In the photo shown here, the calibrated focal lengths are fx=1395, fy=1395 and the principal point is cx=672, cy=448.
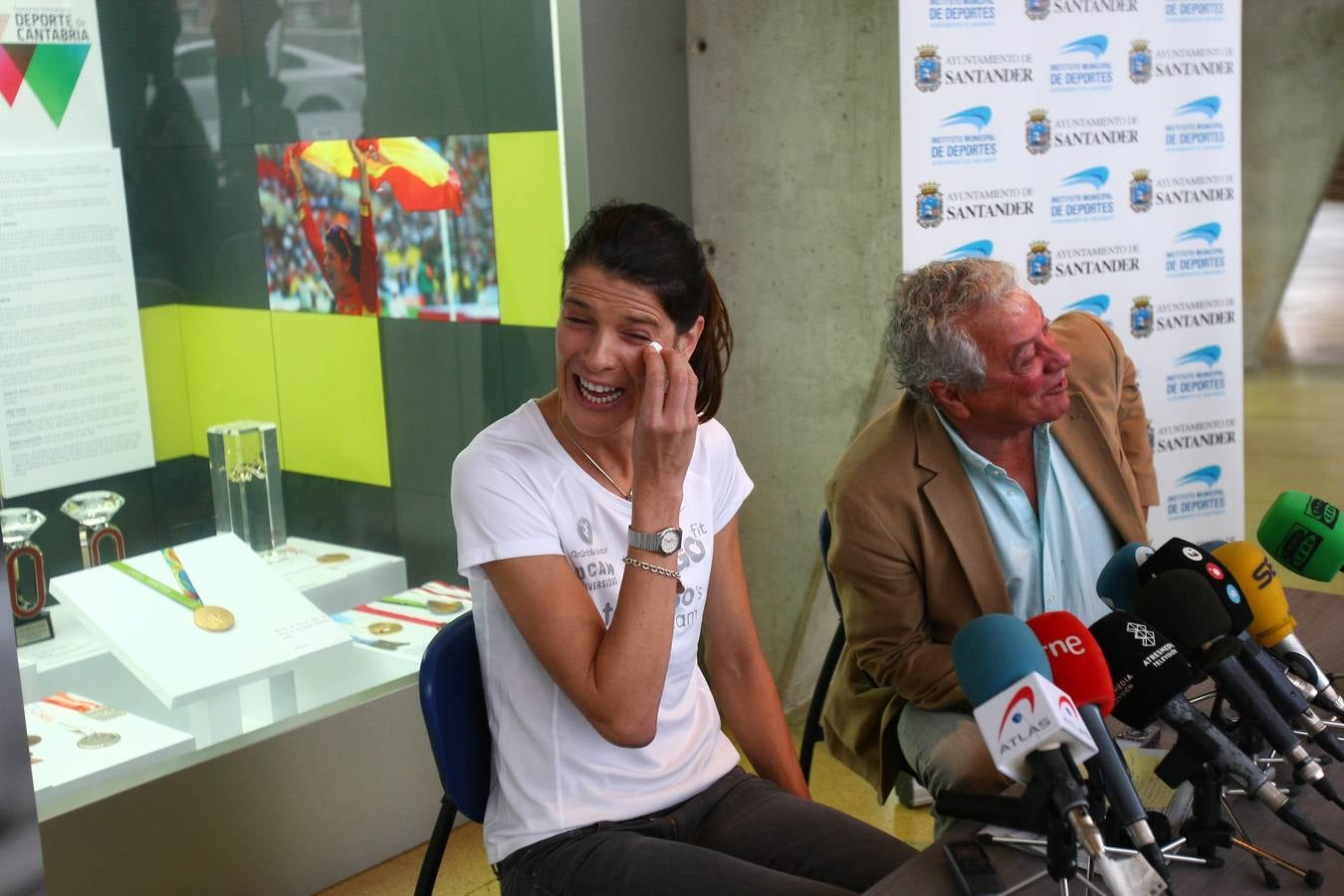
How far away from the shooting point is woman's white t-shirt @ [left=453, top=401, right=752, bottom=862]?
1.76 meters

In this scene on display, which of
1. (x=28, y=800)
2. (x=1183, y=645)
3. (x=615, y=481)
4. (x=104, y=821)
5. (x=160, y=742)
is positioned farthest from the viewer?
(x=160, y=742)

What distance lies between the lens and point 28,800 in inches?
43.9

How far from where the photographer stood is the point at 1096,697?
4.24ft

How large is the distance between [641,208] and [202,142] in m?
1.38

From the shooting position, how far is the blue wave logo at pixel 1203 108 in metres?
3.61

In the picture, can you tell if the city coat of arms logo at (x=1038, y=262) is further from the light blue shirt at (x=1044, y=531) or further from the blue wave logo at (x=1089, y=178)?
the light blue shirt at (x=1044, y=531)

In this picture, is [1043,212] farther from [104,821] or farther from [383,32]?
[104,821]

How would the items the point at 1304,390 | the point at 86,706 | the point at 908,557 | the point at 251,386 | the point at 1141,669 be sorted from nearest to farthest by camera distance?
the point at 1141,669 < the point at 908,557 < the point at 86,706 < the point at 251,386 < the point at 1304,390

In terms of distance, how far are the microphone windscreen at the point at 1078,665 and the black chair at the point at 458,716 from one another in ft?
2.71

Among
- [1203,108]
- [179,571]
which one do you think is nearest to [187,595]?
[179,571]

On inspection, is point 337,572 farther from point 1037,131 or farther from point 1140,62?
point 1140,62

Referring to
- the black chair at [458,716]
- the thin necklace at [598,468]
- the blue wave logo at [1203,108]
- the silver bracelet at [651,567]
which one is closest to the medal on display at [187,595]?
the black chair at [458,716]

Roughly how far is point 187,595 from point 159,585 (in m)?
0.07

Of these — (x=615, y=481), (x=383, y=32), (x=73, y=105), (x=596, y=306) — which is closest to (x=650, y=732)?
(x=615, y=481)
